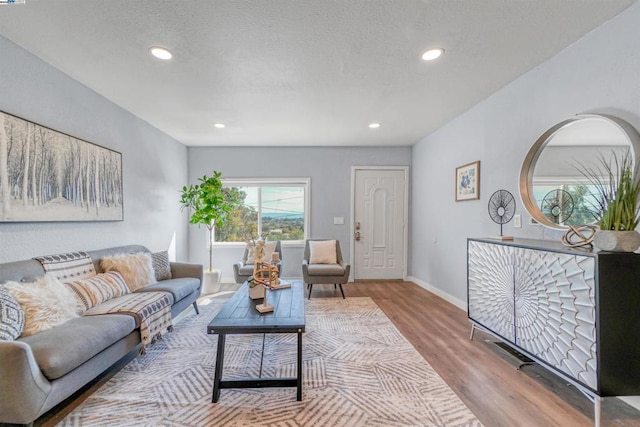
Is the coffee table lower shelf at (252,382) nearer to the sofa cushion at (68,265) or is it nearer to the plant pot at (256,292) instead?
the plant pot at (256,292)

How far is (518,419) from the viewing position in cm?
173

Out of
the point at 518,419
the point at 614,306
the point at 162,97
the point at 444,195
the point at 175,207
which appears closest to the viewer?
the point at 614,306

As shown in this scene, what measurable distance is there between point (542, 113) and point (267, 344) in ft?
10.7

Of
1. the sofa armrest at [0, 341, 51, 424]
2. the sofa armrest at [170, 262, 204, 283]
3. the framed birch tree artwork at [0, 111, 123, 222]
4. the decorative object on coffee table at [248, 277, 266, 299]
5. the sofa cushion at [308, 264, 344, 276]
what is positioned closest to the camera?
the sofa armrest at [0, 341, 51, 424]

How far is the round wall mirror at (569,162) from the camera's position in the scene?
1.91 m

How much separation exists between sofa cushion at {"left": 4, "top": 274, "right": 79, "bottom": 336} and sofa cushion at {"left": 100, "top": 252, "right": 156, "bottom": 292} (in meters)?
0.68

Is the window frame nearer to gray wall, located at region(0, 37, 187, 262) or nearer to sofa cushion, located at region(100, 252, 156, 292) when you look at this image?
gray wall, located at region(0, 37, 187, 262)

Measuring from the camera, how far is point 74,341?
1747 mm

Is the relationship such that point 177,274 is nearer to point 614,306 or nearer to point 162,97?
point 162,97

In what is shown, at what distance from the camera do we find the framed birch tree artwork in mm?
2119

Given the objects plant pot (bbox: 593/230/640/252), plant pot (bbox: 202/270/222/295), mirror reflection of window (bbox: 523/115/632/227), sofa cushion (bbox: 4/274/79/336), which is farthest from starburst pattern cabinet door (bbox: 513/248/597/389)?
plant pot (bbox: 202/270/222/295)

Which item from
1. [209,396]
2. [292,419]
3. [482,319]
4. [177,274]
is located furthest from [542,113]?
[177,274]

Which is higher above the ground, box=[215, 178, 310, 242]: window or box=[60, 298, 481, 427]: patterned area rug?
box=[215, 178, 310, 242]: window

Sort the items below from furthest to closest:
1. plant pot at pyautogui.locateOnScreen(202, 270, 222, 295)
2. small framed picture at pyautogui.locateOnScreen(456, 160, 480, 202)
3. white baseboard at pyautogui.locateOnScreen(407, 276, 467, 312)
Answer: plant pot at pyautogui.locateOnScreen(202, 270, 222, 295) < white baseboard at pyautogui.locateOnScreen(407, 276, 467, 312) < small framed picture at pyautogui.locateOnScreen(456, 160, 480, 202)
